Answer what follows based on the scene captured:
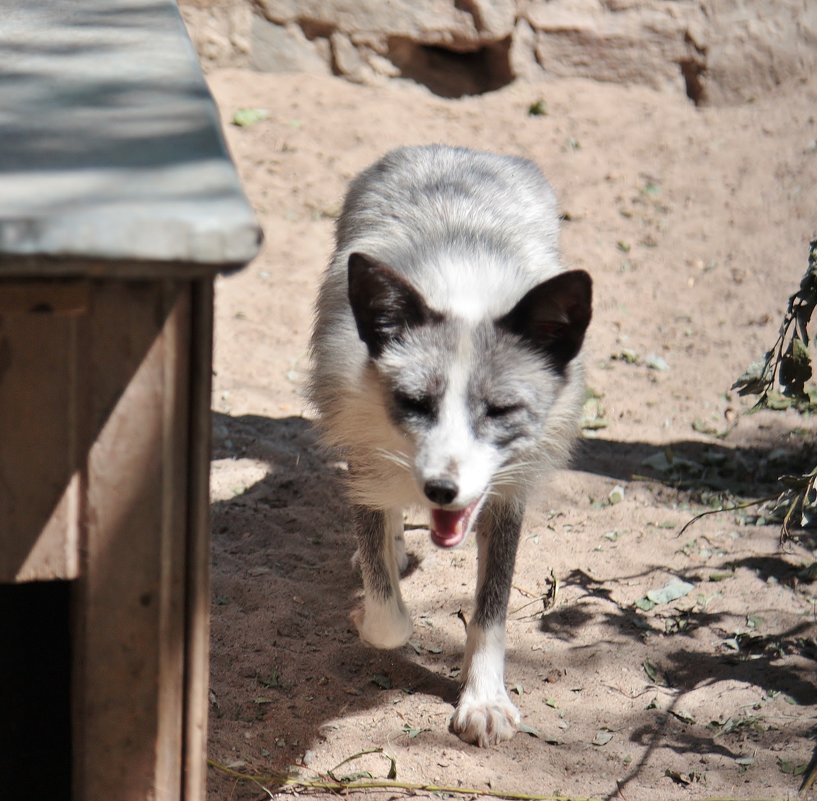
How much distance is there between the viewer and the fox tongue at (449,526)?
3.24 m

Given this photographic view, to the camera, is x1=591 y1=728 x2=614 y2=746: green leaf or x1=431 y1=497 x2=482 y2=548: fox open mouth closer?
x1=431 y1=497 x2=482 y2=548: fox open mouth

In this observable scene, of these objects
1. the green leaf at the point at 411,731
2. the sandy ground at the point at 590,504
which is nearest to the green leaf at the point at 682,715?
the sandy ground at the point at 590,504

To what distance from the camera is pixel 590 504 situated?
4988mm

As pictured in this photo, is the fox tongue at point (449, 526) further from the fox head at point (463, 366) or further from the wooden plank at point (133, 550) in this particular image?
the wooden plank at point (133, 550)

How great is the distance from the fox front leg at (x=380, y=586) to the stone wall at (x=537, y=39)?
535 cm

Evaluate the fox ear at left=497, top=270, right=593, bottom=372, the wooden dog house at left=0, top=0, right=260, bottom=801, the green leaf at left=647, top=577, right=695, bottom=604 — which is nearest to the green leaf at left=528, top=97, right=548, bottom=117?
the green leaf at left=647, top=577, right=695, bottom=604

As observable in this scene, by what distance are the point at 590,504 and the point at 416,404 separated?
6.55 feet

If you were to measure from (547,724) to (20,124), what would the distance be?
242cm

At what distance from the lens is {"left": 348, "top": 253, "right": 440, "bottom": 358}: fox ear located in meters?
3.11

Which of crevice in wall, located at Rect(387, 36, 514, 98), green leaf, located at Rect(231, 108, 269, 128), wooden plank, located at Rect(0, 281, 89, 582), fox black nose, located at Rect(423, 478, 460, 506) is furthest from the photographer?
crevice in wall, located at Rect(387, 36, 514, 98)

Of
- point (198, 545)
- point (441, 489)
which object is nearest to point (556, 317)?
point (441, 489)

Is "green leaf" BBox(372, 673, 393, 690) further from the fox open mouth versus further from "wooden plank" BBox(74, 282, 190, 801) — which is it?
"wooden plank" BBox(74, 282, 190, 801)

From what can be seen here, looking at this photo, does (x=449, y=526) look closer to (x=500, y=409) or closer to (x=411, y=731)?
(x=500, y=409)

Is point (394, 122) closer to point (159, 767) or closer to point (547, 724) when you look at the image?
point (547, 724)
